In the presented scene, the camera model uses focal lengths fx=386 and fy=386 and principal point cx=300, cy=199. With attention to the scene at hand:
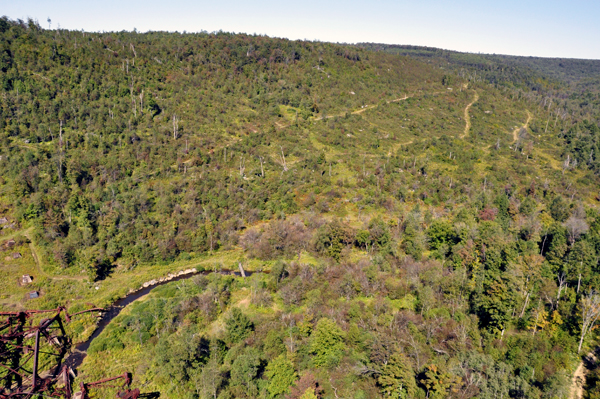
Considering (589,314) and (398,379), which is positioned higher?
(589,314)

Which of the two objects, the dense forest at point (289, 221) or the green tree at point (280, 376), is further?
the dense forest at point (289, 221)

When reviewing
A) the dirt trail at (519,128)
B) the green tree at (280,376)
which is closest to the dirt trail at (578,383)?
the green tree at (280,376)

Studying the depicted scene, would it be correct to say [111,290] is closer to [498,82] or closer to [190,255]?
[190,255]

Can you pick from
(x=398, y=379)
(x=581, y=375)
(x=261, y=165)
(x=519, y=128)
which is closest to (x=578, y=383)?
(x=581, y=375)

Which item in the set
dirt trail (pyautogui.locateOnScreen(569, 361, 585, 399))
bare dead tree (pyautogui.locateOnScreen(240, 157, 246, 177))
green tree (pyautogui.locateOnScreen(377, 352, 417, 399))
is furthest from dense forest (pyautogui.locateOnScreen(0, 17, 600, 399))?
bare dead tree (pyautogui.locateOnScreen(240, 157, 246, 177))

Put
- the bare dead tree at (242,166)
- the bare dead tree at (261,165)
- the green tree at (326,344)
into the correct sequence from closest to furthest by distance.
Answer: the green tree at (326,344) < the bare dead tree at (242,166) < the bare dead tree at (261,165)

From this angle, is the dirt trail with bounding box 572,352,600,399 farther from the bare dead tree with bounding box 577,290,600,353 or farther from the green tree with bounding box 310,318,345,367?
the green tree with bounding box 310,318,345,367

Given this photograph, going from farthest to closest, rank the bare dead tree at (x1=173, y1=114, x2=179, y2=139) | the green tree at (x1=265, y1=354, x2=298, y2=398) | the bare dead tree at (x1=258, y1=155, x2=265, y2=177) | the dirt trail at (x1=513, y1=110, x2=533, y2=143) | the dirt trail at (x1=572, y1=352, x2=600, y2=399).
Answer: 1. the dirt trail at (x1=513, y1=110, x2=533, y2=143)
2. the bare dead tree at (x1=173, y1=114, x2=179, y2=139)
3. the bare dead tree at (x1=258, y1=155, x2=265, y2=177)
4. the dirt trail at (x1=572, y1=352, x2=600, y2=399)
5. the green tree at (x1=265, y1=354, x2=298, y2=398)

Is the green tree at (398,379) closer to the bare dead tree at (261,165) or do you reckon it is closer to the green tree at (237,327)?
the green tree at (237,327)

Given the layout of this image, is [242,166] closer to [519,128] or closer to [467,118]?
[467,118]

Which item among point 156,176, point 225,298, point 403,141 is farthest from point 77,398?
point 403,141
